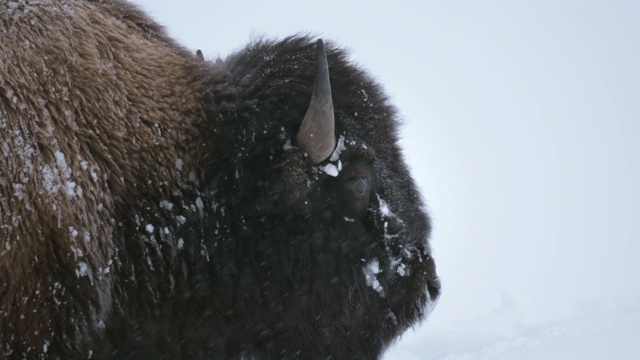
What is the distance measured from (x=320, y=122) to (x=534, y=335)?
4127 millimetres

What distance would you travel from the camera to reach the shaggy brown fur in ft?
8.43

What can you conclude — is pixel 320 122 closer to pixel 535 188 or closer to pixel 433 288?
pixel 433 288

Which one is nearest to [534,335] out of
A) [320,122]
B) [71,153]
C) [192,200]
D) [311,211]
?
[311,211]

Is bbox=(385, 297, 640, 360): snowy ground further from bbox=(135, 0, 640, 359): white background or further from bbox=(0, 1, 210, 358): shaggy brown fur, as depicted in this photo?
bbox=(0, 1, 210, 358): shaggy brown fur

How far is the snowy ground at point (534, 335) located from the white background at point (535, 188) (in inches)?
0.7

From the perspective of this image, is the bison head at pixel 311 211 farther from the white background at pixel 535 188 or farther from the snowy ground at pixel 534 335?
the snowy ground at pixel 534 335

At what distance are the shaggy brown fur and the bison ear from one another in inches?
18.7

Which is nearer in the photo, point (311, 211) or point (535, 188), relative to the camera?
point (311, 211)

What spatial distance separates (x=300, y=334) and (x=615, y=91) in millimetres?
35293

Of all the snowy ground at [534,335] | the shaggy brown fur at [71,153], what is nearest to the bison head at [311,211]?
the shaggy brown fur at [71,153]

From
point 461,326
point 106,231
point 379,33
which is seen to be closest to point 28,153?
point 106,231

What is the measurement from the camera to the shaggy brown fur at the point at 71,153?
8.43 feet

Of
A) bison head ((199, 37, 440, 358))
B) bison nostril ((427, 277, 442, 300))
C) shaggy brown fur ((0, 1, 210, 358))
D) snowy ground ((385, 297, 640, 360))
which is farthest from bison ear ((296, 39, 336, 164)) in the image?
snowy ground ((385, 297, 640, 360))

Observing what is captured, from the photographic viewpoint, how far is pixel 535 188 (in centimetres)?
1847
